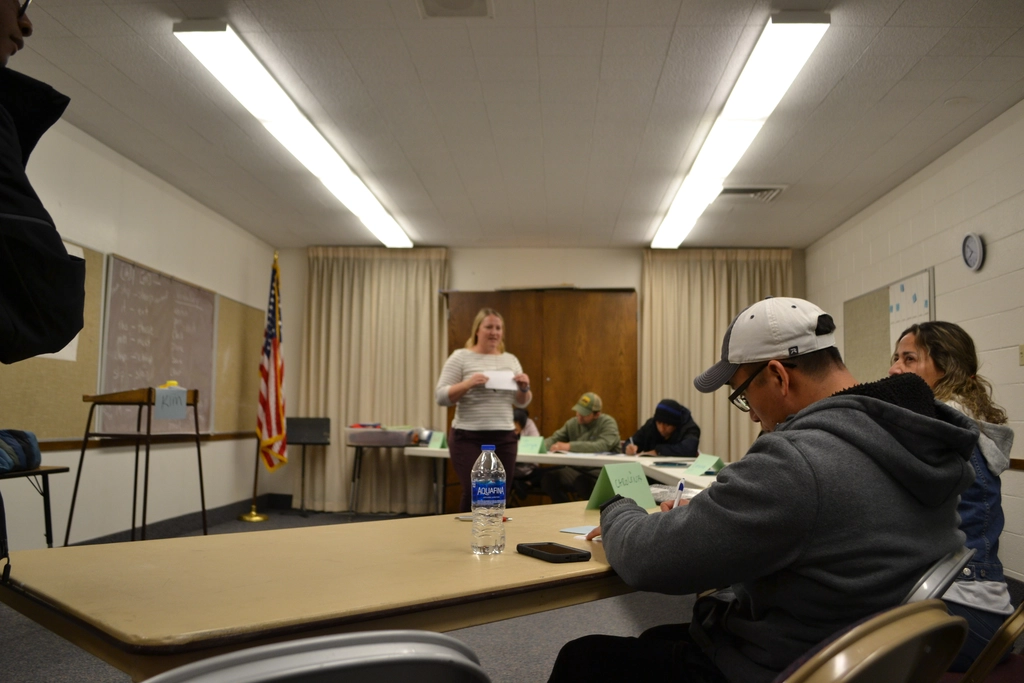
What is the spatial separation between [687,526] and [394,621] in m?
0.46

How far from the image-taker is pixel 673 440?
18.6 ft

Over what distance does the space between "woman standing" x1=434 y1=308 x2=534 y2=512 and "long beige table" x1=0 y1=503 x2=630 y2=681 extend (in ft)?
5.94

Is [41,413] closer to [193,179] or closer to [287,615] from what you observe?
[193,179]

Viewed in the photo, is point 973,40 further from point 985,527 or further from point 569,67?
point 985,527

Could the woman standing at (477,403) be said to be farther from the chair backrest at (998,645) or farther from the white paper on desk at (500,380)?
the chair backrest at (998,645)

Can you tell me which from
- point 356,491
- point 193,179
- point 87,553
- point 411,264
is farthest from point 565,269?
point 87,553

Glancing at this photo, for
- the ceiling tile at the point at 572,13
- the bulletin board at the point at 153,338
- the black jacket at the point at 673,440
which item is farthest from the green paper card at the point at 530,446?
the ceiling tile at the point at 572,13

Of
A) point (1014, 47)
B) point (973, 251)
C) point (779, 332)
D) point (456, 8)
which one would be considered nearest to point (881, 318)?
point (973, 251)

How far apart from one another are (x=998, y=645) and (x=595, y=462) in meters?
4.16

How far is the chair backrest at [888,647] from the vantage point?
0.66 metres

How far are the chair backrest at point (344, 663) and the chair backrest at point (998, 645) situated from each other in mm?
800

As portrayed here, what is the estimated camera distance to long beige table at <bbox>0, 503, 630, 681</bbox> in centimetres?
93

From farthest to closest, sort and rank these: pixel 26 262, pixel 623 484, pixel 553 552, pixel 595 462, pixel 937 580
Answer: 1. pixel 595 462
2. pixel 623 484
3. pixel 553 552
4. pixel 26 262
5. pixel 937 580

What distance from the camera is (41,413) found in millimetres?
4168
